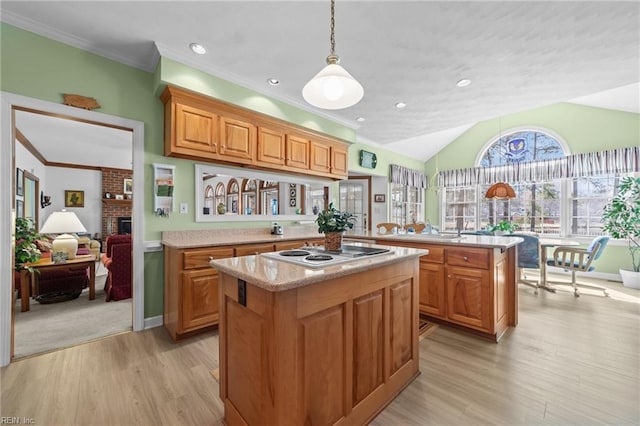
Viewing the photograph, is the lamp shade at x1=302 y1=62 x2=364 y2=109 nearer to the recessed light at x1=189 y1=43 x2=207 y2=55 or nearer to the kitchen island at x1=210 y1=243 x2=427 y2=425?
the kitchen island at x1=210 y1=243 x2=427 y2=425

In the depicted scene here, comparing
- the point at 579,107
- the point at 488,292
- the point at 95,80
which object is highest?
the point at 579,107

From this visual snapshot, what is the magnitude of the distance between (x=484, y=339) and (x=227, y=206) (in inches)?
124

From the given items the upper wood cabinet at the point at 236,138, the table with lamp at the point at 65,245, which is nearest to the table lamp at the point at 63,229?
the table with lamp at the point at 65,245

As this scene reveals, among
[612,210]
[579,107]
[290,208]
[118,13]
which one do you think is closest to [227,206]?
[290,208]

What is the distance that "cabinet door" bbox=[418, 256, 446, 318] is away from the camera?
2783 millimetres

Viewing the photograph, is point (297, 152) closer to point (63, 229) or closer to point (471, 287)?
point (471, 287)

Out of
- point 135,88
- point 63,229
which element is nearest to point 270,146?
point 135,88

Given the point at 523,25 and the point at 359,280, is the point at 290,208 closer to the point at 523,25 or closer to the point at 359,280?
the point at 359,280

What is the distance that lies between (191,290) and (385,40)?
2.86m

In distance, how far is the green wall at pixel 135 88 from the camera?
2.18 meters

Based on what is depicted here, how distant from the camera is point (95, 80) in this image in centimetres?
251

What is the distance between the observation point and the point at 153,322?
9.18ft

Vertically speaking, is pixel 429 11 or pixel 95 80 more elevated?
pixel 429 11

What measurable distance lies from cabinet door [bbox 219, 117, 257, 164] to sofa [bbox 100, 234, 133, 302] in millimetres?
1916
